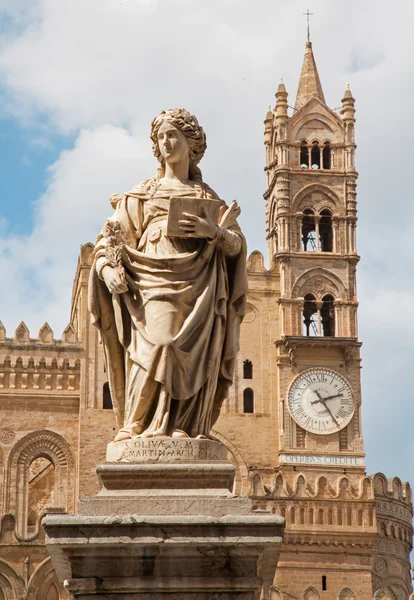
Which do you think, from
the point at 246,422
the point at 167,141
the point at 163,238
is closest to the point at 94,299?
the point at 163,238

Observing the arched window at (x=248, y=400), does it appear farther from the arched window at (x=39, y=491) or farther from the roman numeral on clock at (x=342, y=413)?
the arched window at (x=39, y=491)

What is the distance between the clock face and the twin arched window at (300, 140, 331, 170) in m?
8.14

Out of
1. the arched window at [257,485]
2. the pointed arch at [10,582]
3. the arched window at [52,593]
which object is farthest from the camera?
the arched window at [257,485]

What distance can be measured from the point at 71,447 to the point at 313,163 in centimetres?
1396

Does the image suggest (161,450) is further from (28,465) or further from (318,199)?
(318,199)

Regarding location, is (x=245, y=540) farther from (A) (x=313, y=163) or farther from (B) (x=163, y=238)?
(A) (x=313, y=163)

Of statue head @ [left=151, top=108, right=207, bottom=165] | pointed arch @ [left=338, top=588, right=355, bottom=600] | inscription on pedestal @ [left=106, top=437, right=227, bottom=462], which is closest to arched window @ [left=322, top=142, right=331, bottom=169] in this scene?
pointed arch @ [left=338, top=588, right=355, bottom=600]

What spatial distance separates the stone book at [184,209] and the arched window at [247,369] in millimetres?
42419

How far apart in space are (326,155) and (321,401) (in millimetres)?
9662

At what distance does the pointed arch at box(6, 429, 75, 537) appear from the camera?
47.8m

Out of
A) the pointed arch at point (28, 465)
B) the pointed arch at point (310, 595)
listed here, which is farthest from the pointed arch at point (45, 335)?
the pointed arch at point (310, 595)

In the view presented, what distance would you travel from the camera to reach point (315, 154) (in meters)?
52.4

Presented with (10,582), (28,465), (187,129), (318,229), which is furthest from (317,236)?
(187,129)

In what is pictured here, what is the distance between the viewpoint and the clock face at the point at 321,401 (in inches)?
1900
